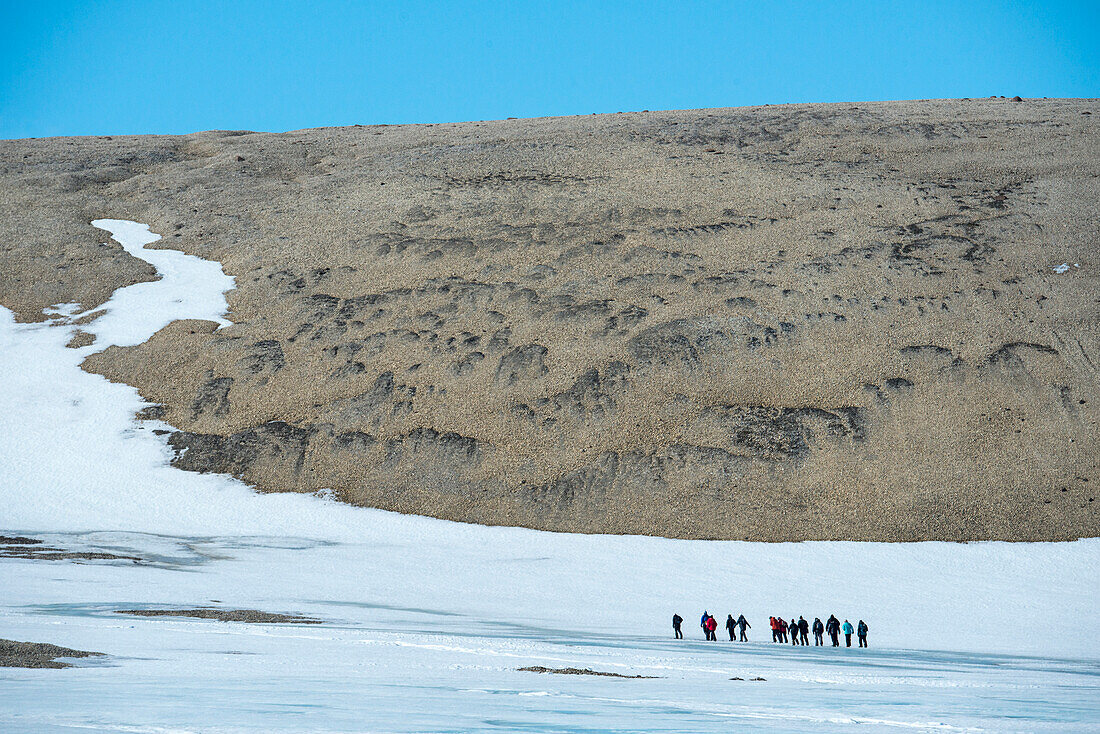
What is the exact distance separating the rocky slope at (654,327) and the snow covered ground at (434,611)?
215cm

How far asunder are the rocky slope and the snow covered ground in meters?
2.15

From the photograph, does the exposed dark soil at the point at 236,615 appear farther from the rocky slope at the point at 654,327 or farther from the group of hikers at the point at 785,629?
the rocky slope at the point at 654,327

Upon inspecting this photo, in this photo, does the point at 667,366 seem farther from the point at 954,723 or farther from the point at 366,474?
the point at 954,723

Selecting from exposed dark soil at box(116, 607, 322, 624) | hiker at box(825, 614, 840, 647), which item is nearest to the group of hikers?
hiker at box(825, 614, 840, 647)

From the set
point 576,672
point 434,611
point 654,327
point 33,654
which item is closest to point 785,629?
point 434,611

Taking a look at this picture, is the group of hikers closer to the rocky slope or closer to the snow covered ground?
the snow covered ground

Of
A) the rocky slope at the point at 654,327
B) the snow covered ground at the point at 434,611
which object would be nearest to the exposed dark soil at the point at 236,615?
the snow covered ground at the point at 434,611

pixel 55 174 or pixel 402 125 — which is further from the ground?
pixel 402 125

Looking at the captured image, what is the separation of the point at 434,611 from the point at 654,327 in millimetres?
22666

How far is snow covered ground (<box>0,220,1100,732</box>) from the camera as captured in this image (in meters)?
10.3

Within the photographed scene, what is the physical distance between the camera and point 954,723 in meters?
10.4

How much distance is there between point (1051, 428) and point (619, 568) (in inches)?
815

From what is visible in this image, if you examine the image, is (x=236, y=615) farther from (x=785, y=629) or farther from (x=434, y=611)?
(x=785, y=629)

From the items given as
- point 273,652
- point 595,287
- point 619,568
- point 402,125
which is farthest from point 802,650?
point 402,125
